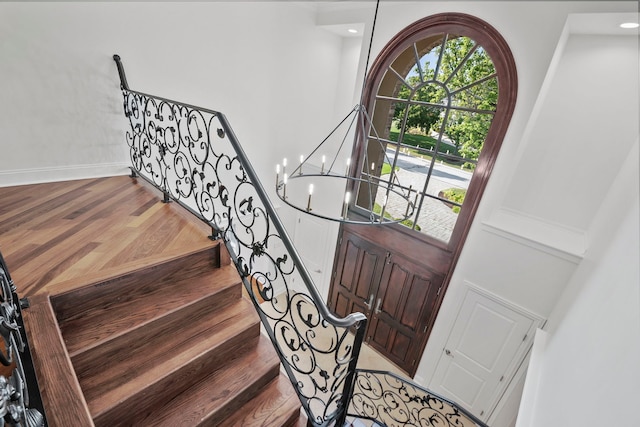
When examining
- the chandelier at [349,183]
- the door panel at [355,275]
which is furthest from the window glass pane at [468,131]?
the door panel at [355,275]

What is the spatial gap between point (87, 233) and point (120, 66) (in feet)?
5.47

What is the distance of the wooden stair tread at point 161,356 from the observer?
1.26 meters

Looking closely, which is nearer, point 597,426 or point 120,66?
point 597,426

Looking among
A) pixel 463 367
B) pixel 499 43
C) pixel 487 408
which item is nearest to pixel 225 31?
pixel 499 43

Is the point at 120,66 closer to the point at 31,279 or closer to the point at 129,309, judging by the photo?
the point at 31,279

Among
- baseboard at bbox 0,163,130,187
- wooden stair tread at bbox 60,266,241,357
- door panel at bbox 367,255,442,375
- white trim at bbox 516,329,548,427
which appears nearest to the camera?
wooden stair tread at bbox 60,266,241,357

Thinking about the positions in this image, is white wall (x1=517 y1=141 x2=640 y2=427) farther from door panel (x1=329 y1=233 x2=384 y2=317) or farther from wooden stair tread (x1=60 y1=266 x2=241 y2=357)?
door panel (x1=329 y1=233 x2=384 y2=317)

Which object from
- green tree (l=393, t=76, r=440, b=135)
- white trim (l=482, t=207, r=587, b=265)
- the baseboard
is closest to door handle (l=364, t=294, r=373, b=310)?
white trim (l=482, t=207, r=587, b=265)

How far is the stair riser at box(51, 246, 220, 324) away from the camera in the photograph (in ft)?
4.47

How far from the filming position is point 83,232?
74.2 inches

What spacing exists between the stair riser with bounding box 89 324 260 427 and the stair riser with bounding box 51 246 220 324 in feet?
1.58

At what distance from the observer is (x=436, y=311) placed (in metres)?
3.63

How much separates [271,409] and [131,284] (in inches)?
41.6

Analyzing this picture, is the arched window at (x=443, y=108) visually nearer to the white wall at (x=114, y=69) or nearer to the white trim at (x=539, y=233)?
the white trim at (x=539, y=233)
